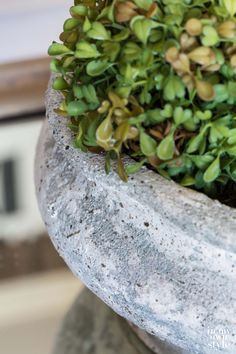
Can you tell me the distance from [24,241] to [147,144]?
11.3 inches

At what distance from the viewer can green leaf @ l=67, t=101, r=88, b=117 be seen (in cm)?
34

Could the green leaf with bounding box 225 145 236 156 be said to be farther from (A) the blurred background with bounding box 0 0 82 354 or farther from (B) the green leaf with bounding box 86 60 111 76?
(A) the blurred background with bounding box 0 0 82 354

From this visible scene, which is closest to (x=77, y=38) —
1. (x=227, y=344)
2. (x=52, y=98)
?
(x=52, y=98)

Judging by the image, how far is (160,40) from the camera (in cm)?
31

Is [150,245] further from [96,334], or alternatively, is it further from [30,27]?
[30,27]

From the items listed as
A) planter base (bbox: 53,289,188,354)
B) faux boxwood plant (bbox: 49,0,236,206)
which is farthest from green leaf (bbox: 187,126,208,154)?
planter base (bbox: 53,289,188,354)

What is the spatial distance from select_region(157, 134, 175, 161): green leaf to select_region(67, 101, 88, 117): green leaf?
0.04 metres

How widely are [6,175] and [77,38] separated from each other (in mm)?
293

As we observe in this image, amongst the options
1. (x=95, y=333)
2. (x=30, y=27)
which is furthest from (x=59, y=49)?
(x=30, y=27)

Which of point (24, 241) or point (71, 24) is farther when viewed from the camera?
point (24, 241)

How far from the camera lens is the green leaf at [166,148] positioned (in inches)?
12.4

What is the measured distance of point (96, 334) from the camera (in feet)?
1.64

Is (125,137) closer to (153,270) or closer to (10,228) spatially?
(153,270)

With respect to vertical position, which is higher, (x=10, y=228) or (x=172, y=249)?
(x=172, y=249)
